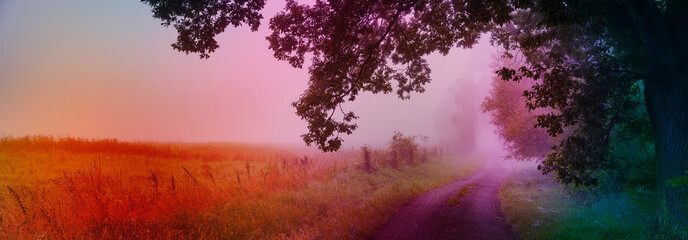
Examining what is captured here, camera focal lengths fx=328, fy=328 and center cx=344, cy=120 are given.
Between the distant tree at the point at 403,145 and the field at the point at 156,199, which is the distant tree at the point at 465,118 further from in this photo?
the field at the point at 156,199

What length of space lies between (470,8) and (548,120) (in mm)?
3521

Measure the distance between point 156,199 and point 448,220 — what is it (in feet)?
29.5

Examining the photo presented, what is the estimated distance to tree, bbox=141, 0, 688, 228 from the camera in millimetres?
7016

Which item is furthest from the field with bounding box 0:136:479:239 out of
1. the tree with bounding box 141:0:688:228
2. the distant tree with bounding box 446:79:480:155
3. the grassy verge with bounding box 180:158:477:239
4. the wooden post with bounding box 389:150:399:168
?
the distant tree with bounding box 446:79:480:155

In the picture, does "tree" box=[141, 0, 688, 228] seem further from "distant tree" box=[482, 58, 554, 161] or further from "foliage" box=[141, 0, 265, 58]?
"distant tree" box=[482, 58, 554, 161]

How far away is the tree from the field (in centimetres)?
286

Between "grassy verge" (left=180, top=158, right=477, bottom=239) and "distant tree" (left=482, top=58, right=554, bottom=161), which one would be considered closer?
"grassy verge" (left=180, top=158, right=477, bottom=239)

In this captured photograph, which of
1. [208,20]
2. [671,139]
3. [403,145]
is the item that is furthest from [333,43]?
[403,145]

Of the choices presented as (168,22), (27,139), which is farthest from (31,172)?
(168,22)

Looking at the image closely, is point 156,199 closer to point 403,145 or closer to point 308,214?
point 308,214

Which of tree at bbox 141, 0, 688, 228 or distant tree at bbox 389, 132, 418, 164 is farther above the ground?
tree at bbox 141, 0, 688, 228

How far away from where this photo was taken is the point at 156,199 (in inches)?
362

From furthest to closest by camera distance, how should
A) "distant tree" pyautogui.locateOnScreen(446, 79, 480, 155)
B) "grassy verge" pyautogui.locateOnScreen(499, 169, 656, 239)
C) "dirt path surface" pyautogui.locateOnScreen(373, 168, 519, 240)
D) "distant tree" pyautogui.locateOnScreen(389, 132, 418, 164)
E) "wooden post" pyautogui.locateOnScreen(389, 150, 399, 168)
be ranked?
"distant tree" pyautogui.locateOnScreen(446, 79, 480, 155) → "distant tree" pyautogui.locateOnScreen(389, 132, 418, 164) → "wooden post" pyautogui.locateOnScreen(389, 150, 399, 168) → "dirt path surface" pyautogui.locateOnScreen(373, 168, 519, 240) → "grassy verge" pyautogui.locateOnScreen(499, 169, 656, 239)

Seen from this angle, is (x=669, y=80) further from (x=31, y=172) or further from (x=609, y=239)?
(x=31, y=172)
